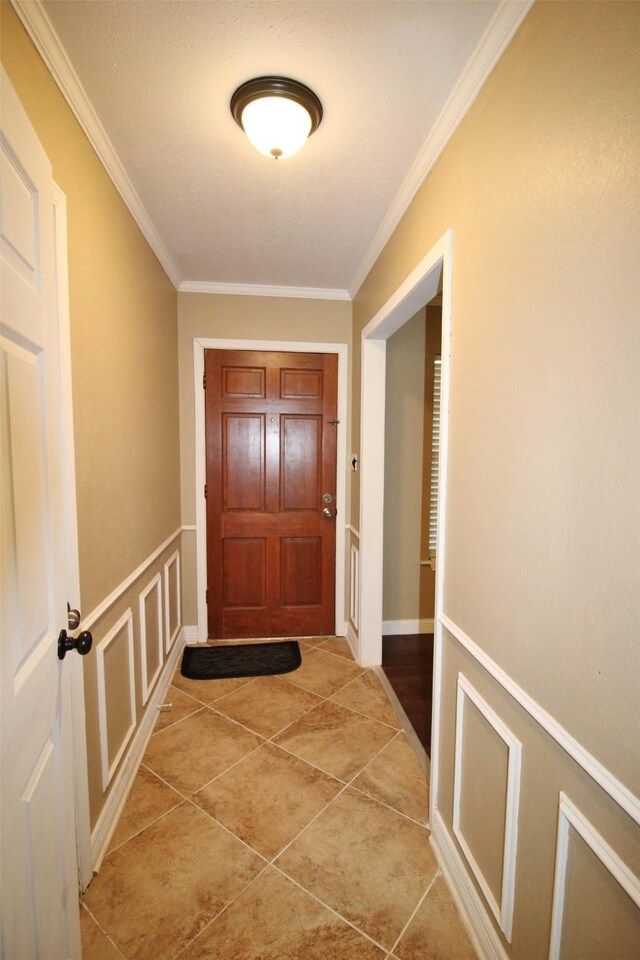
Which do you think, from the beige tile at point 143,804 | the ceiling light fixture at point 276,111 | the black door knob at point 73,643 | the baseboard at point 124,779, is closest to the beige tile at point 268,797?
the beige tile at point 143,804

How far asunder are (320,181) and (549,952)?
96.6 inches

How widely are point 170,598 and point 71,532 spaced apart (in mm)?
1520

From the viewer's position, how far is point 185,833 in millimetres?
1547

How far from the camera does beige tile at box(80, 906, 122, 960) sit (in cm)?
117

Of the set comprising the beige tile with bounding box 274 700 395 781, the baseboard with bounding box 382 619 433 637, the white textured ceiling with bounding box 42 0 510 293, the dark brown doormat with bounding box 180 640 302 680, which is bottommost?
→ the beige tile with bounding box 274 700 395 781

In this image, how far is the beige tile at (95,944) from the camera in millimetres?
1168

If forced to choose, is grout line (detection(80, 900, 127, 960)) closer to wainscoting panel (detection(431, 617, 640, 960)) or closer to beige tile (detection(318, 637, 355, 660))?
wainscoting panel (detection(431, 617, 640, 960))

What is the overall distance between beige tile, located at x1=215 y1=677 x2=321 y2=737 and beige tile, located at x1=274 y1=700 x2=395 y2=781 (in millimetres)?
70

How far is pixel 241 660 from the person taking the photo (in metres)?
2.80

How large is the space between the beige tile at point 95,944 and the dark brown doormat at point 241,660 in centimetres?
134

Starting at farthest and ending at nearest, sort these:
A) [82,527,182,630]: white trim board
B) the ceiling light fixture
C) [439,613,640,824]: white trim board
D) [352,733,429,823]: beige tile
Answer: [352,733,429,823]: beige tile, [82,527,182,630]: white trim board, the ceiling light fixture, [439,613,640,824]: white trim board

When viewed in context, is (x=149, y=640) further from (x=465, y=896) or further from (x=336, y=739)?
(x=465, y=896)

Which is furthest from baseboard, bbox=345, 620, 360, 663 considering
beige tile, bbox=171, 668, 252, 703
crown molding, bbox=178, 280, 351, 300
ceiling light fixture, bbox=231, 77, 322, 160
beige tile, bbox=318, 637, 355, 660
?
ceiling light fixture, bbox=231, 77, 322, 160

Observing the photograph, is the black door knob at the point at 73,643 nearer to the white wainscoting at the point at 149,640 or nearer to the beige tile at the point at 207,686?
the white wainscoting at the point at 149,640
